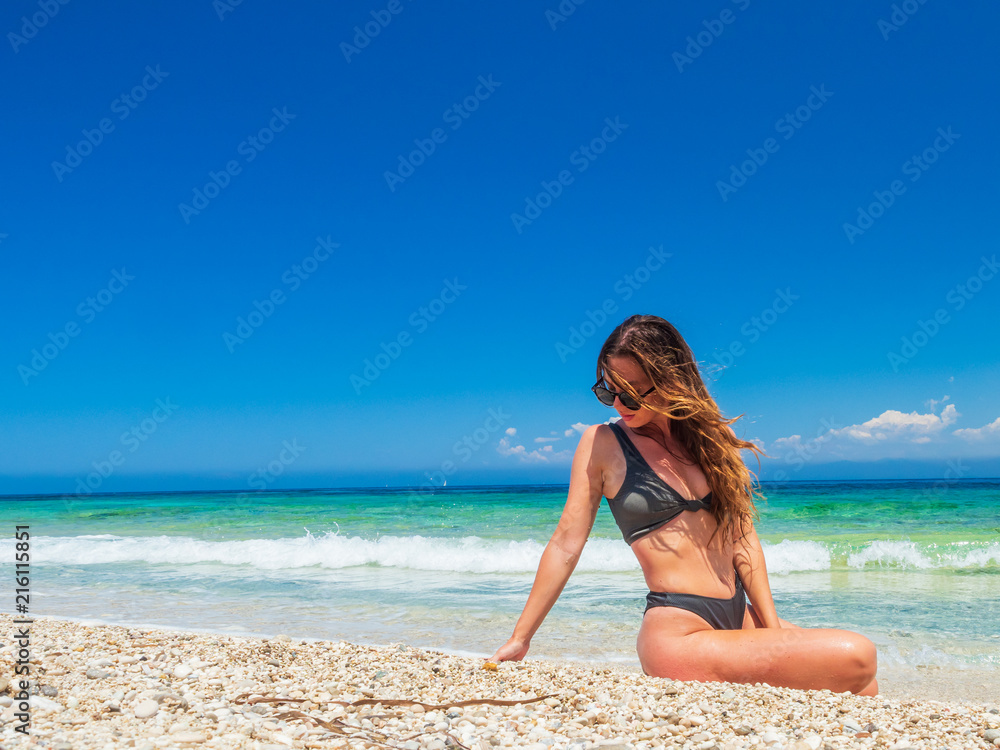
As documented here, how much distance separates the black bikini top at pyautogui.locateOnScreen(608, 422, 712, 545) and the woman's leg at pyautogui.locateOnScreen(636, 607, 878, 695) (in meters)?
0.40

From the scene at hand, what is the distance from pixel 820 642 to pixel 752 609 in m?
0.59

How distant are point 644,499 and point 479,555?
9553 mm

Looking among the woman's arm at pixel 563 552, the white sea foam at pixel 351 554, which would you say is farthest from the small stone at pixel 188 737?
the white sea foam at pixel 351 554

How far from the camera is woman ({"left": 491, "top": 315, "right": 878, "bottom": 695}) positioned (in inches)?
119

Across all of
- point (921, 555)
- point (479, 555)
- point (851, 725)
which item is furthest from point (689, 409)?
point (921, 555)

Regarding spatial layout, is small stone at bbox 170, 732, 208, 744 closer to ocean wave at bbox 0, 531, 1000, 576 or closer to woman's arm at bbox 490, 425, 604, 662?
woman's arm at bbox 490, 425, 604, 662

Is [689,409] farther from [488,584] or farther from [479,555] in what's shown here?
[479,555]

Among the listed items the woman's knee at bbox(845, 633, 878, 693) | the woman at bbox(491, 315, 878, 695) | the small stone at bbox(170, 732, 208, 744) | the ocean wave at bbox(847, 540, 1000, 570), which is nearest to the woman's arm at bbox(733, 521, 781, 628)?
the woman at bbox(491, 315, 878, 695)

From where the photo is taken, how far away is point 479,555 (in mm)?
12234

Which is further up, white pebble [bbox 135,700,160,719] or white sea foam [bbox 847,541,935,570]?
white pebble [bbox 135,700,160,719]

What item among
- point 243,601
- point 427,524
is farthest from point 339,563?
point 427,524

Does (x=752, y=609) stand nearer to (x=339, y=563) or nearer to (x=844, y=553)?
(x=339, y=563)

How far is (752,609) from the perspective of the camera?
334 cm

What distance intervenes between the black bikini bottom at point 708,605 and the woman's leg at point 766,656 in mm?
31
